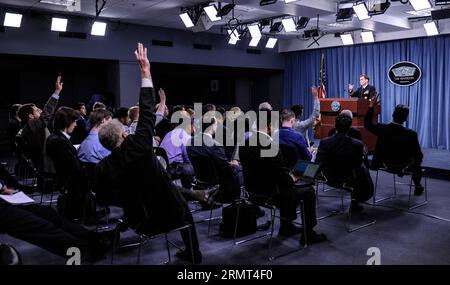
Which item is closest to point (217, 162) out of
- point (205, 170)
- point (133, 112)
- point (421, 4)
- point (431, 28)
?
point (205, 170)

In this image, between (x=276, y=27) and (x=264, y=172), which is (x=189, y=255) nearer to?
(x=264, y=172)

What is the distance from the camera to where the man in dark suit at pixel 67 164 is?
3.66 m

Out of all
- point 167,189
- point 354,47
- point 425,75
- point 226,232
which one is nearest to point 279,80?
point 354,47

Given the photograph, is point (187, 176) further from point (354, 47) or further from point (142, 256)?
point (354, 47)

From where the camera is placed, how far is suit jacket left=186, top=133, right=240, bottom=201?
3.71 metres

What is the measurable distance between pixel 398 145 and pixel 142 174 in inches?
128

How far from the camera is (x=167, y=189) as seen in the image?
2.63m

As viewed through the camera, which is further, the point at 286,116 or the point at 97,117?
the point at 97,117

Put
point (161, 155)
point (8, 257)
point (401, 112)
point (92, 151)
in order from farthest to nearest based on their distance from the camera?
point (401, 112), point (161, 155), point (92, 151), point (8, 257)

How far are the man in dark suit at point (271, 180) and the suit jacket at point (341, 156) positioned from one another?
49 centimetres

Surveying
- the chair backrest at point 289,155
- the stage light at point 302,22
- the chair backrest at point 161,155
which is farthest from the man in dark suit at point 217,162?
the stage light at point 302,22

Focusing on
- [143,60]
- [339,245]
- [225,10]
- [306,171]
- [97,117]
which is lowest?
[339,245]

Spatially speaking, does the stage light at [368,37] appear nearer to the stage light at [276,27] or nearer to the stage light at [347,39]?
the stage light at [347,39]

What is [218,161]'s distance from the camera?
371 cm
